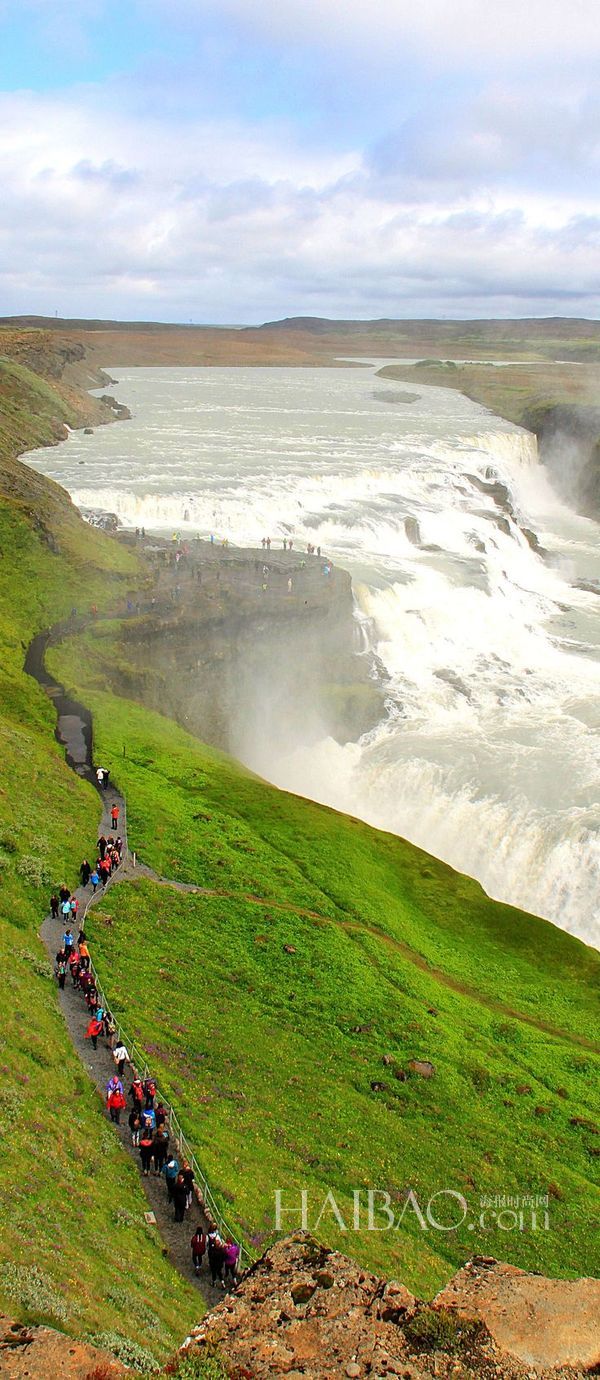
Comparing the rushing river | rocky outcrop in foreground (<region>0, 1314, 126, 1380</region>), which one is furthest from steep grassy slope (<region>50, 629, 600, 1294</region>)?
rocky outcrop in foreground (<region>0, 1314, 126, 1380</region>)

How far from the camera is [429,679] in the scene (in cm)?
5072

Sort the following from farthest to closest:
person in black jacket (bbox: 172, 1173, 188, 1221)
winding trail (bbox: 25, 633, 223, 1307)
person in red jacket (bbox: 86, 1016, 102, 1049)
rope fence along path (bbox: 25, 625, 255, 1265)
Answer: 1. person in red jacket (bbox: 86, 1016, 102, 1049)
2. rope fence along path (bbox: 25, 625, 255, 1265)
3. person in black jacket (bbox: 172, 1173, 188, 1221)
4. winding trail (bbox: 25, 633, 223, 1307)

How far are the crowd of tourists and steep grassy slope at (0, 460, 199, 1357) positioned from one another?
431mm

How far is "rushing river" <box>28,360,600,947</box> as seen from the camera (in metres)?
38.0

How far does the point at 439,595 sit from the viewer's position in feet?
190

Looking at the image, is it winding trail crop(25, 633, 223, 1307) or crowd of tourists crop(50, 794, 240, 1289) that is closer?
crowd of tourists crop(50, 794, 240, 1289)

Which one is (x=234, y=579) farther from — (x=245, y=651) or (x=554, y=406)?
(x=554, y=406)

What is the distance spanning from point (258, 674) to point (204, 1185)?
32.2 m

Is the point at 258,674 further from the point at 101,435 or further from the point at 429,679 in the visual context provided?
the point at 101,435

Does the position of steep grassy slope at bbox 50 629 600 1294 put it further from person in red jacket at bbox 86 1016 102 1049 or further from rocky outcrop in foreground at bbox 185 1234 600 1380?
rocky outcrop in foreground at bbox 185 1234 600 1380

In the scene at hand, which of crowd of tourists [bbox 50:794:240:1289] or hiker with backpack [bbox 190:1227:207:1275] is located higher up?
crowd of tourists [bbox 50:794:240:1289]

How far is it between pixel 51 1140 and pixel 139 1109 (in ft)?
7.09

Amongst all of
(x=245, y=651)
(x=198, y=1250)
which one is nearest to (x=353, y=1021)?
(x=198, y=1250)

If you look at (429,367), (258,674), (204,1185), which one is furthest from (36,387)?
(429,367)
